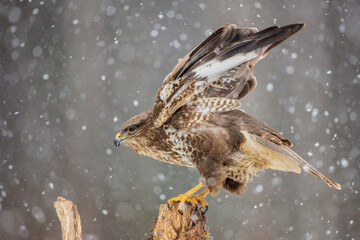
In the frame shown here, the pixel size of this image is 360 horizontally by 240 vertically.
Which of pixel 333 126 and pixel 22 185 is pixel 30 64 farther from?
pixel 333 126

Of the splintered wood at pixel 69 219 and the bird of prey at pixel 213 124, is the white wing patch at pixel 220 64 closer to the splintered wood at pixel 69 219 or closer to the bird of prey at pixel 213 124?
the bird of prey at pixel 213 124

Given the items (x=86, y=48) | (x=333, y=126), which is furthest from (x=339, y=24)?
(x=86, y=48)

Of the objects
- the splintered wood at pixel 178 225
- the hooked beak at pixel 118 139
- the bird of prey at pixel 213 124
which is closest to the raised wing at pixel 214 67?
the bird of prey at pixel 213 124

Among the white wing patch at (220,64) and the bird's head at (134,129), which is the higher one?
the white wing patch at (220,64)

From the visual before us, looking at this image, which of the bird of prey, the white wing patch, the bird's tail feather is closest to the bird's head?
the bird of prey

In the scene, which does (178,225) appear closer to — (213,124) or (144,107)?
(213,124)
